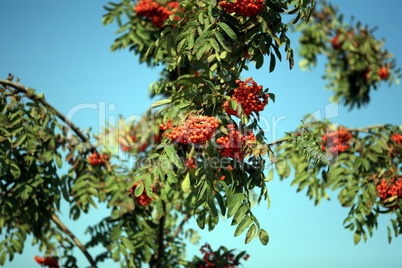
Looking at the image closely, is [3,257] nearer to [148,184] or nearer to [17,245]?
[17,245]

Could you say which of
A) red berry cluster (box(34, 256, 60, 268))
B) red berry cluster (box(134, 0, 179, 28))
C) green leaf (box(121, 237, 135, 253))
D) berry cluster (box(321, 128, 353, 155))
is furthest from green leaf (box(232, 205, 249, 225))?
red berry cluster (box(34, 256, 60, 268))

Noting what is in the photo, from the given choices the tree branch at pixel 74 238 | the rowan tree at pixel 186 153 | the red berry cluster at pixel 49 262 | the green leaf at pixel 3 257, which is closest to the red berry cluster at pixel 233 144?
the rowan tree at pixel 186 153

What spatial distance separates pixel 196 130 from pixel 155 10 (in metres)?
3.07

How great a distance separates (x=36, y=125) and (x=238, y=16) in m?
2.44

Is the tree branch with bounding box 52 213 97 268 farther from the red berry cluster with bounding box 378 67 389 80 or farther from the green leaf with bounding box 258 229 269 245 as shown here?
the red berry cluster with bounding box 378 67 389 80

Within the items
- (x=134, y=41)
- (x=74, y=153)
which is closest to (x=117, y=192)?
(x=74, y=153)

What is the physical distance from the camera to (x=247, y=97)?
335 cm

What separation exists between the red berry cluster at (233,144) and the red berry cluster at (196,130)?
0.39 ft

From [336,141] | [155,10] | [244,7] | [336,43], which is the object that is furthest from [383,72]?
[244,7]

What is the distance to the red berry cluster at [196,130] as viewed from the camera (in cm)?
314

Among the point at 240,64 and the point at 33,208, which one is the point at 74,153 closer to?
the point at 33,208

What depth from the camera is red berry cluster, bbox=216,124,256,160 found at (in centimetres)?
329

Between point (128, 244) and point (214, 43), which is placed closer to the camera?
point (214, 43)

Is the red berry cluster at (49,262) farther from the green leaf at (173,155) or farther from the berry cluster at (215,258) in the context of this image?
the green leaf at (173,155)
